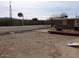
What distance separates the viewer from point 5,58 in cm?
833

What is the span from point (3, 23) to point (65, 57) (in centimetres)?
6103

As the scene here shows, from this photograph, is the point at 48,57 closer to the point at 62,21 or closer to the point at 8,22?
the point at 62,21

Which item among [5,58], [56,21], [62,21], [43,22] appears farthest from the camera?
[43,22]

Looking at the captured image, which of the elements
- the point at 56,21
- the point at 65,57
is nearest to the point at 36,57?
the point at 65,57

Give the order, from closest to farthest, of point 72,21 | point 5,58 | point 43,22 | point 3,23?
point 5,58
point 72,21
point 3,23
point 43,22

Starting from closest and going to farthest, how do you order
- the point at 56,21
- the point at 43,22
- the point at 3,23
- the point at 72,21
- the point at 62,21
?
the point at 72,21 < the point at 62,21 < the point at 56,21 < the point at 3,23 < the point at 43,22

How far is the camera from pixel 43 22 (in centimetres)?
8556

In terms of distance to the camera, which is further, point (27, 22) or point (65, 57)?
point (27, 22)

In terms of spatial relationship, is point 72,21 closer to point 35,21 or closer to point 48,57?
point 48,57

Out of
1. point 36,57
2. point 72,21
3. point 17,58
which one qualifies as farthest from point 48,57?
point 72,21

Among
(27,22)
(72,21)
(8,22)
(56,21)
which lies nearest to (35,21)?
(27,22)

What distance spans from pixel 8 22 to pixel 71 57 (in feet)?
205

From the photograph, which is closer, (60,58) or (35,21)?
(60,58)

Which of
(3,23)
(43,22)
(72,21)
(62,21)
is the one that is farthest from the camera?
(43,22)
